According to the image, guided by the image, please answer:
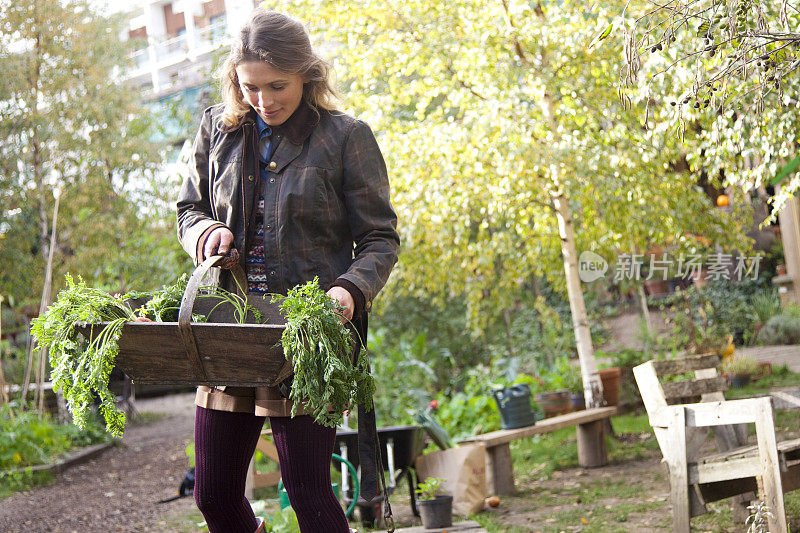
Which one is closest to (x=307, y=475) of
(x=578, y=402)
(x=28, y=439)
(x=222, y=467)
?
(x=222, y=467)

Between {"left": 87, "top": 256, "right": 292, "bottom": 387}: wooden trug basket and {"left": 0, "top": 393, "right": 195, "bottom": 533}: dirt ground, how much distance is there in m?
3.51

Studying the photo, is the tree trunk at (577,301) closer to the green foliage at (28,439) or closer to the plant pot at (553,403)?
the plant pot at (553,403)

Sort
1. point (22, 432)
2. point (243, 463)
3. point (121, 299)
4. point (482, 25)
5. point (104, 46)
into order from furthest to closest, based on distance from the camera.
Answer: point (104, 46) < point (22, 432) < point (482, 25) < point (243, 463) < point (121, 299)

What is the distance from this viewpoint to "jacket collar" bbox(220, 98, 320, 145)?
2.10m

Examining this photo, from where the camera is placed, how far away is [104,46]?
13539 millimetres

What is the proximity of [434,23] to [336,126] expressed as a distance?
4.05 metres

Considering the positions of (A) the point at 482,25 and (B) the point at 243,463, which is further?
(A) the point at 482,25

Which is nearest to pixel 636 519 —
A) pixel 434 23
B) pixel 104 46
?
pixel 434 23

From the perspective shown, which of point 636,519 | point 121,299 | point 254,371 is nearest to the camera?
point 254,371

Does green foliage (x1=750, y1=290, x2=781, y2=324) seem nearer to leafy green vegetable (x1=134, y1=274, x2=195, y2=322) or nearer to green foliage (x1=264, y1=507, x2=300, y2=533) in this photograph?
green foliage (x1=264, y1=507, x2=300, y2=533)

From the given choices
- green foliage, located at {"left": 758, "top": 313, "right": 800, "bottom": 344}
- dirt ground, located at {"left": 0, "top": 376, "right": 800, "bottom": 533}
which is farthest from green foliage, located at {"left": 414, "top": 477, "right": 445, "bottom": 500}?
green foliage, located at {"left": 758, "top": 313, "right": 800, "bottom": 344}

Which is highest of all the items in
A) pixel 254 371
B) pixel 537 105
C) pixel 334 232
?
pixel 537 105

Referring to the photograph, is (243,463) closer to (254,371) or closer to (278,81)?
(254,371)

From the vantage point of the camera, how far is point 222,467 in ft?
6.48
